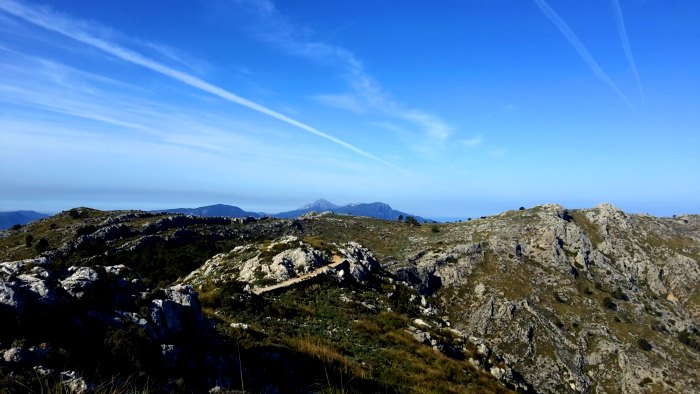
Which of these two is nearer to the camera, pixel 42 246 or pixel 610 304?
pixel 42 246

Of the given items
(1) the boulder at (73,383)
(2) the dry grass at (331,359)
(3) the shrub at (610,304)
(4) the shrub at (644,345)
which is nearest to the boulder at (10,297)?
(1) the boulder at (73,383)

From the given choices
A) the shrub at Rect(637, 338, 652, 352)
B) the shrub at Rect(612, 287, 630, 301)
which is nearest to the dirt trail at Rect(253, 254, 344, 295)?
the shrub at Rect(637, 338, 652, 352)

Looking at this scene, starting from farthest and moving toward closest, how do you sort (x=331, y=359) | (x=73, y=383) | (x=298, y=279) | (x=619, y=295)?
1. (x=619, y=295)
2. (x=298, y=279)
3. (x=331, y=359)
4. (x=73, y=383)

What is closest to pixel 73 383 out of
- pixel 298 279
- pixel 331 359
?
pixel 331 359

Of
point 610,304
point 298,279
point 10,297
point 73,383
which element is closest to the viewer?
point 73,383

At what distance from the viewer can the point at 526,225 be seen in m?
93.8

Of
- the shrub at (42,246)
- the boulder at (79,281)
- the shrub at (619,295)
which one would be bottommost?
the shrub at (619,295)

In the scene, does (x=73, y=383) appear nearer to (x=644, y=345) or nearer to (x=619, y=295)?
(x=644, y=345)

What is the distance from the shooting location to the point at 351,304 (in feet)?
104

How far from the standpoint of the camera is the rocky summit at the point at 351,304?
1231 centimetres

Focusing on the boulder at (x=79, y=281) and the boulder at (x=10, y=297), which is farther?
the boulder at (x=79, y=281)

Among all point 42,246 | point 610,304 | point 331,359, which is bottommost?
point 610,304

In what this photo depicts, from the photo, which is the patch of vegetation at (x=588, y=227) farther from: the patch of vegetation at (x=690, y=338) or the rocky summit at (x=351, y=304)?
the patch of vegetation at (x=690, y=338)

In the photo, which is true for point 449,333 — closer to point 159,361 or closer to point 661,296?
point 159,361
